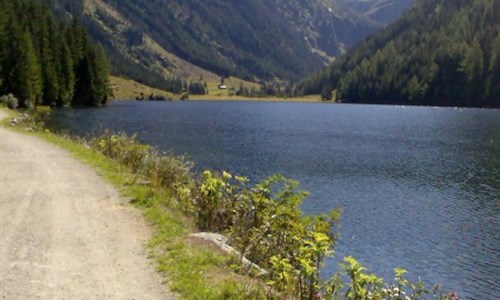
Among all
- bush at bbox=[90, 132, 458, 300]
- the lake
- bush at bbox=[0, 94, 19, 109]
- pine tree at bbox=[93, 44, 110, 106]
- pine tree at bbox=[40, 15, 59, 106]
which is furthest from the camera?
pine tree at bbox=[93, 44, 110, 106]

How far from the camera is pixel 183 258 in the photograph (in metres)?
15.3

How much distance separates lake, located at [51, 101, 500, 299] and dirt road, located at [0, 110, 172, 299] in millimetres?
11542

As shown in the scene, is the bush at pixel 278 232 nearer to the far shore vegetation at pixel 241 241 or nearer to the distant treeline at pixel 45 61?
the far shore vegetation at pixel 241 241

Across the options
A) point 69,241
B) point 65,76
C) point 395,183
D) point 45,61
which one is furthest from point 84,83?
point 69,241

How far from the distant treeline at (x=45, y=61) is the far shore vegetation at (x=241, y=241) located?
86.2 meters

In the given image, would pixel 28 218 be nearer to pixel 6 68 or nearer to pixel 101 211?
pixel 101 211

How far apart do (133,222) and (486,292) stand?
16662mm

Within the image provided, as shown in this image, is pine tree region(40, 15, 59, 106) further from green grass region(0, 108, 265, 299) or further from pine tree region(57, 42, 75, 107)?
green grass region(0, 108, 265, 299)

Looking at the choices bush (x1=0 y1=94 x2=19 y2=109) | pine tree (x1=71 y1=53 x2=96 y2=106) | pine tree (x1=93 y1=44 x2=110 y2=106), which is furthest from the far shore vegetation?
pine tree (x1=93 y1=44 x2=110 y2=106)

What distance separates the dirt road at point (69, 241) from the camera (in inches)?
523

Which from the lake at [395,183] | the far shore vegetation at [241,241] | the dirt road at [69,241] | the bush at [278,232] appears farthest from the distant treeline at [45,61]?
the bush at [278,232]

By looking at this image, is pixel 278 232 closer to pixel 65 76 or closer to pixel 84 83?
pixel 65 76

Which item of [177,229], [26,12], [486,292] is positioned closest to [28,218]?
[177,229]

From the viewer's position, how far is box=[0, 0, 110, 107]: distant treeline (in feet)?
339
